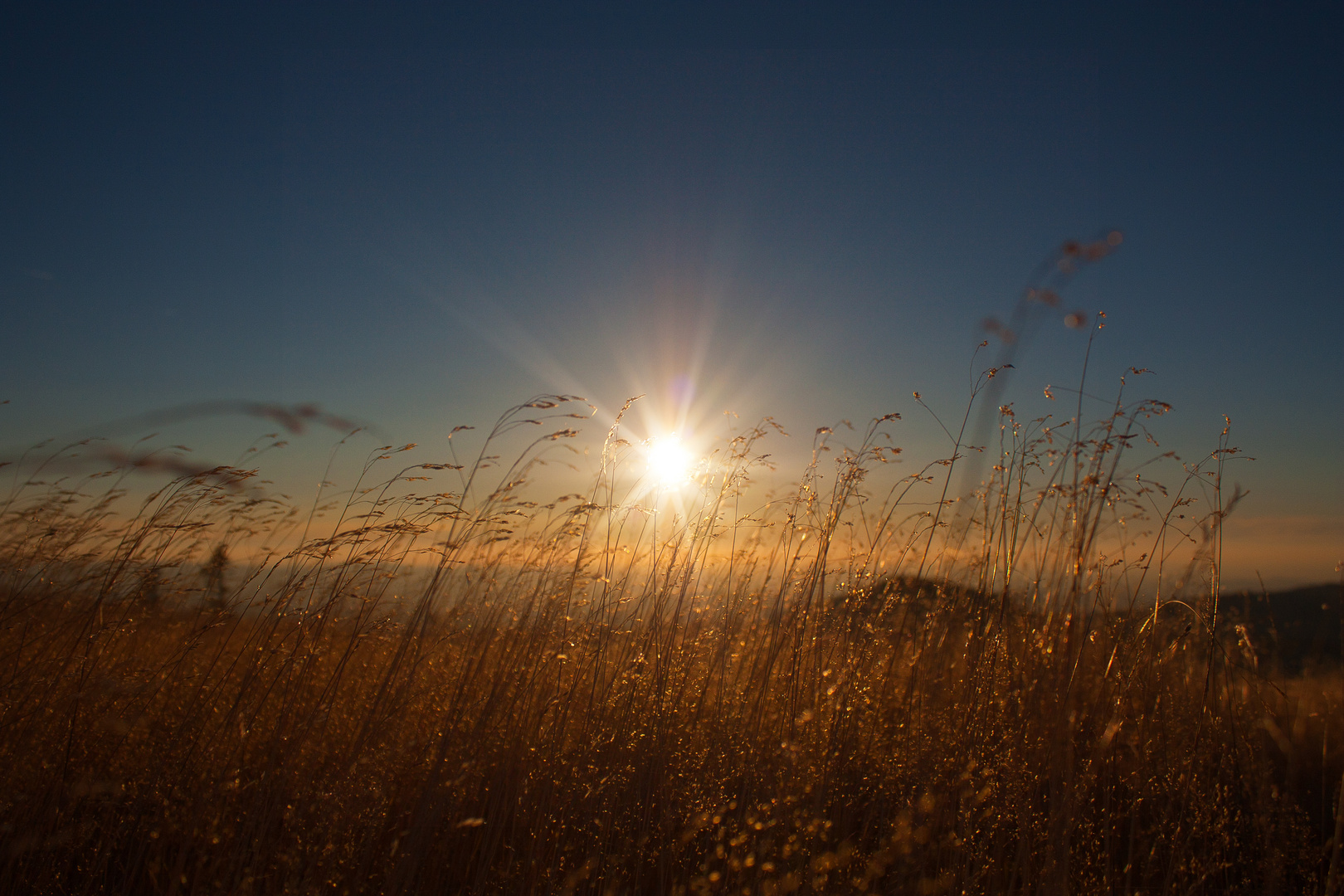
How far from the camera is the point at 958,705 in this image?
7.16 feet

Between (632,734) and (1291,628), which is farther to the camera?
(1291,628)

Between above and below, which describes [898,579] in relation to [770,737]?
above

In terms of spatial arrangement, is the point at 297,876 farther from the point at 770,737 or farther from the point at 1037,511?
the point at 1037,511

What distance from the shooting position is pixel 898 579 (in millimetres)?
3029

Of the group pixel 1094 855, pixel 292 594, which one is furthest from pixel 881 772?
pixel 292 594

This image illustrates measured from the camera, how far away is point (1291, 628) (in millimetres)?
3479

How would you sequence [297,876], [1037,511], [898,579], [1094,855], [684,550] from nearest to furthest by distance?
[297,876], [1094,855], [1037,511], [684,550], [898,579]

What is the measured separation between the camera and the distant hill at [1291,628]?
2.05m

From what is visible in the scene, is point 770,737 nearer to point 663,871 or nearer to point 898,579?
point 663,871

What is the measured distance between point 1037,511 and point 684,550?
124 centimetres

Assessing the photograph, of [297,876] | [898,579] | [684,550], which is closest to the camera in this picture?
[297,876]

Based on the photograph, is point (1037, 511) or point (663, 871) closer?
point (663, 871)

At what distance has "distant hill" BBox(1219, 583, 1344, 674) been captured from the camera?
2049 mm

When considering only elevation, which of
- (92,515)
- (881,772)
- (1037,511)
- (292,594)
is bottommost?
(881,772)
